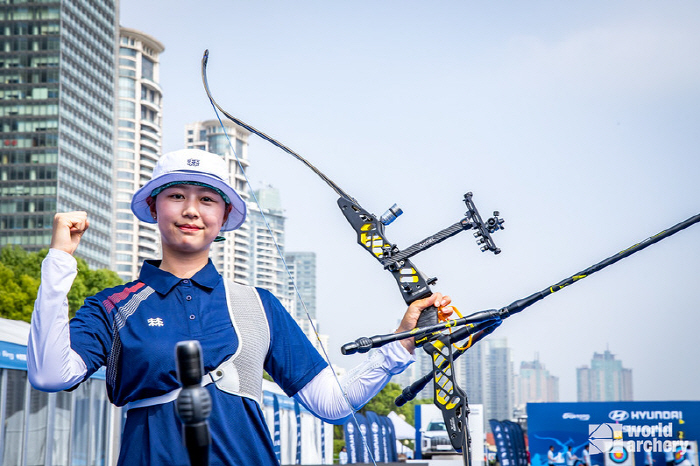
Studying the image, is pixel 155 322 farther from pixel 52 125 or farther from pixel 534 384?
pixel 534 384

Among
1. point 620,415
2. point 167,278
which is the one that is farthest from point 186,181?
point 620,415

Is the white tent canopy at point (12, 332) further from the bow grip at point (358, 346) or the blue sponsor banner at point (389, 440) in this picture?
the blue sponsor banner at point (389, 440)

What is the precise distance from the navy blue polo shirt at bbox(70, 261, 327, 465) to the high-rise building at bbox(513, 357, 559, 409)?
111387 millimetres

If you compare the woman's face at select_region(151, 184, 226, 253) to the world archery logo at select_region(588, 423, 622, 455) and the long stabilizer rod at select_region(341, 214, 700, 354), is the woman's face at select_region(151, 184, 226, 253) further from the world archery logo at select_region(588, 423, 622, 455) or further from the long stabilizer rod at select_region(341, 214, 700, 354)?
the world archery logo at select_region(588, 423, 622, 455)

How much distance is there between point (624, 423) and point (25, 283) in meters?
26.3

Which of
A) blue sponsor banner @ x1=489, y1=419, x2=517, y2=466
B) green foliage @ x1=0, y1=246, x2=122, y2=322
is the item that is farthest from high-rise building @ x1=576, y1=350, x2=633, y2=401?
blue sponsor banner @ x1=489, y1=419, x2=517, y2=466

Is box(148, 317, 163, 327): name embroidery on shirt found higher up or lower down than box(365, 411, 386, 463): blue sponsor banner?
higher up

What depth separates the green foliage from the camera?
33.2 meters

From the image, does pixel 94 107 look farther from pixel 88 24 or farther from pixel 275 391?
pixel 275 391

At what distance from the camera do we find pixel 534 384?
117m

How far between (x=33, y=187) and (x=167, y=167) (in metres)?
83.6

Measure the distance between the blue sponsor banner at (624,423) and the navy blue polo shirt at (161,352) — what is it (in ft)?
37.6

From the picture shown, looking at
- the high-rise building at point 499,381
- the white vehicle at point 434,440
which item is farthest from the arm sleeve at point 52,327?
the high-rise building at point 499,381

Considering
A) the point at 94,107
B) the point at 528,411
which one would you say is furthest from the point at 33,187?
the point at 528,411
